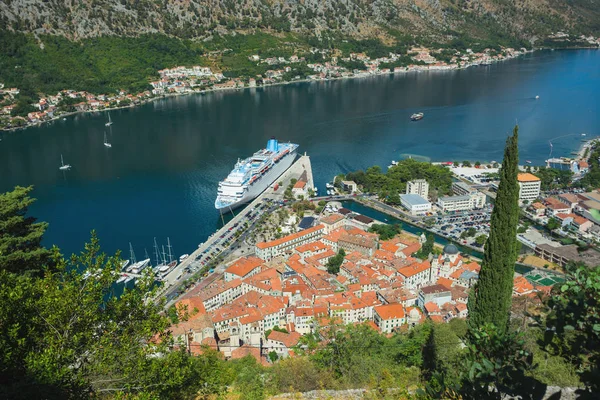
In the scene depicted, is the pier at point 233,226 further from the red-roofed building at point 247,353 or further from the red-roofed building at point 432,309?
the red-roofed building at point 432,309

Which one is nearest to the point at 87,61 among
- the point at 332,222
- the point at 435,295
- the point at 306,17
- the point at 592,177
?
the point at 306,17

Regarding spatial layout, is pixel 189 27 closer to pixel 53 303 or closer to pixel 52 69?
pixel 52 69

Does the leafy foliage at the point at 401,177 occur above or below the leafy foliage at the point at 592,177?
above

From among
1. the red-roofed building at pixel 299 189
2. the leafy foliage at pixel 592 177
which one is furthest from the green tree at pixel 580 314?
the leafy foliage at pixel 592 177

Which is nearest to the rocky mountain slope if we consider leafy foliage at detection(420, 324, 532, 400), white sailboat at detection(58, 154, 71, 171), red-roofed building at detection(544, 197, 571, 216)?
white sailboat at detection(58, 154, 71, 171)

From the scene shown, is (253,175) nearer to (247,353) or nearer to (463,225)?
(463,225)
